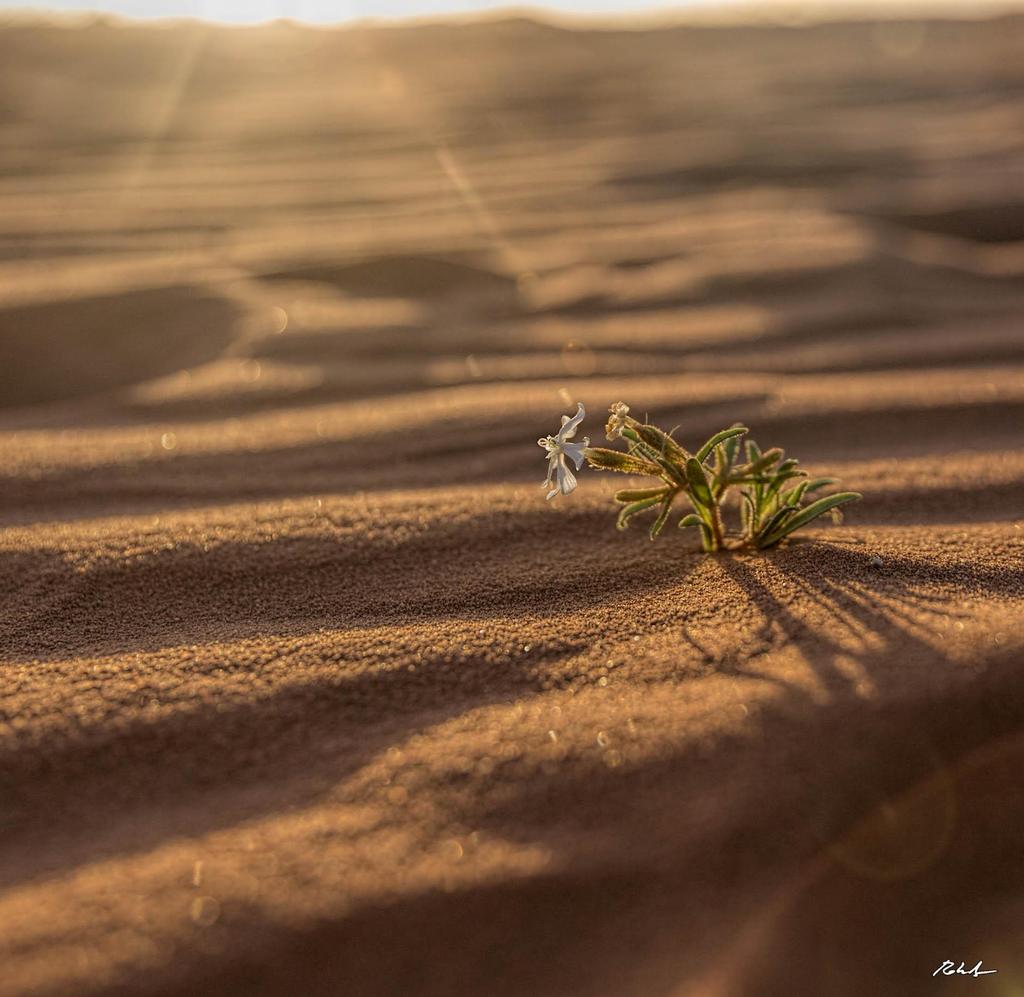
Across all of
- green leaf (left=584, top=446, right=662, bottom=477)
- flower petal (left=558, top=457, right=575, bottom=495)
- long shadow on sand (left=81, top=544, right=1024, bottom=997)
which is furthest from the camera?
green leaf (left=584, top=446, right=662, bottom=477)

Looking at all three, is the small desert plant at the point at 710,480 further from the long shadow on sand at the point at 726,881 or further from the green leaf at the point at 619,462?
the long shadow on sand at the point at 726,881

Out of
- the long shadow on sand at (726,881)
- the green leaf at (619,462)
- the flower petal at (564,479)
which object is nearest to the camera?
the long shadow on sand at (726,881)

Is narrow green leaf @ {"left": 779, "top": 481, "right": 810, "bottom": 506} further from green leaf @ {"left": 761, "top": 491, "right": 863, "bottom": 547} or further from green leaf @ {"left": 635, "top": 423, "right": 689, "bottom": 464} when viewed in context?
green leaf @ {"left": 635, "top": 423, "right": 689, "bottom": 464}

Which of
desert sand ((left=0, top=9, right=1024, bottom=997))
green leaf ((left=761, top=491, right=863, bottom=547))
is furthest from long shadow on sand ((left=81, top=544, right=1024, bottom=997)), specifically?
green leaf ((left=761, top=491, right=863, bottom=547))

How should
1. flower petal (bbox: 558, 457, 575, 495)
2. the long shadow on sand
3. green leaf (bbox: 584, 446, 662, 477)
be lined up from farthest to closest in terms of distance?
green leaf (bbox: 584, 446, 662, 477) → flower petal (bbox: 558, 457, 575, 495) → the long shadow on sand

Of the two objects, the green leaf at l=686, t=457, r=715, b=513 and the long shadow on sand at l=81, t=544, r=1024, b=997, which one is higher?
the green leaf at l=686, t=457, r=715, b=513

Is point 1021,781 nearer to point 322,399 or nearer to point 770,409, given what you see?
point 770,409
